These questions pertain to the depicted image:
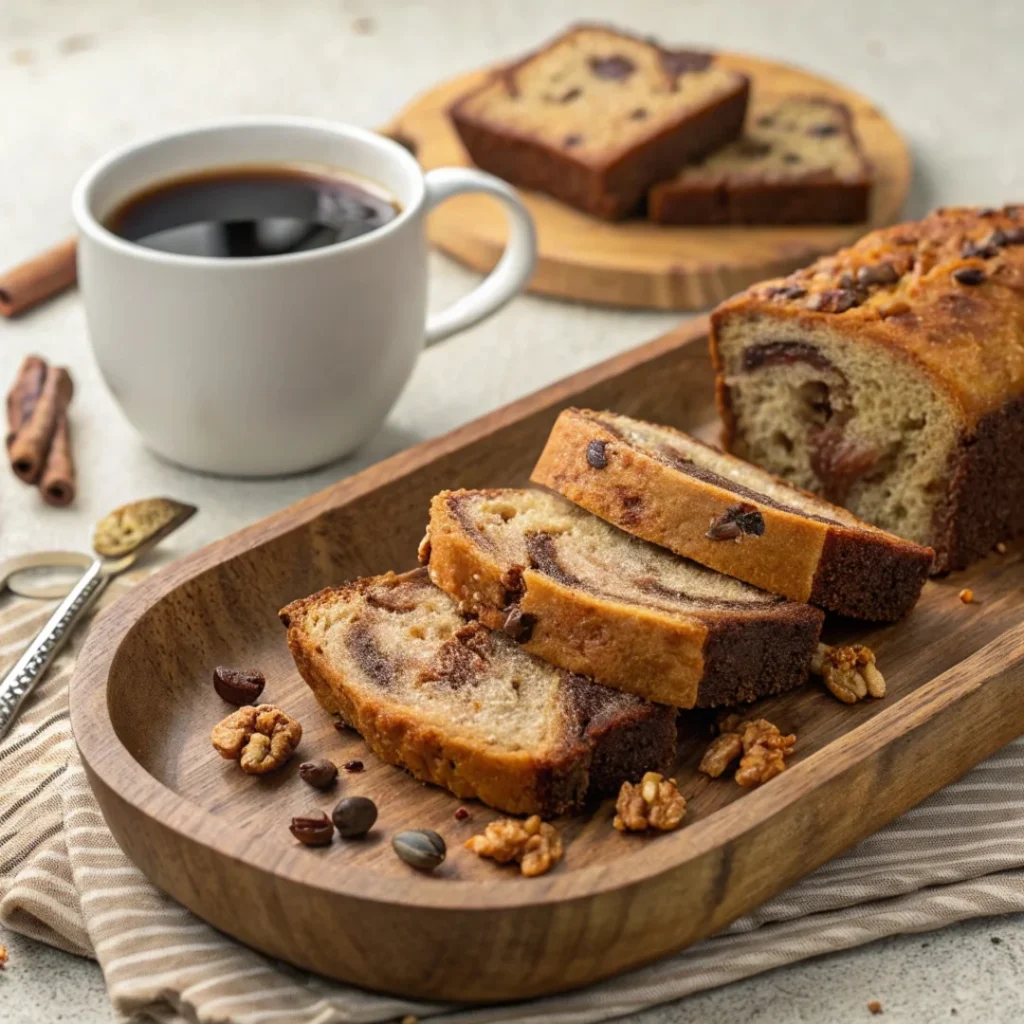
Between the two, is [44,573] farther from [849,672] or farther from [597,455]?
[849,672]

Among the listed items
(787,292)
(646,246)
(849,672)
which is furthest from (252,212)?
(849,672)

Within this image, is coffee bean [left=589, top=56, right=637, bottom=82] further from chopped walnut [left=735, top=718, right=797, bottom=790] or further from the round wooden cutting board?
chopped walnut [left=735, top=718, right=797, bottom=790]

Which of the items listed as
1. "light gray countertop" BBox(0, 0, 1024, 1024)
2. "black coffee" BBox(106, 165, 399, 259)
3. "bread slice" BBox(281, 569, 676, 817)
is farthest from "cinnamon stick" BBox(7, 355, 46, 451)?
"bread slice" BBox(281, 569, 676, 817)

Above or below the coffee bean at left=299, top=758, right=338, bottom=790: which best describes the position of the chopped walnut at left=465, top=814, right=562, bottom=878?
above

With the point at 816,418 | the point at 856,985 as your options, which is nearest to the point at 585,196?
the point at 816,418

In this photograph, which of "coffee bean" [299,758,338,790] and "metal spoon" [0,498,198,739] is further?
"metal spoon" [0,498,198,739]

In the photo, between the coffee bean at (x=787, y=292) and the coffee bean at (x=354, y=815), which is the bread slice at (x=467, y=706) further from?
the coffee bean at (x=787, y=292)
